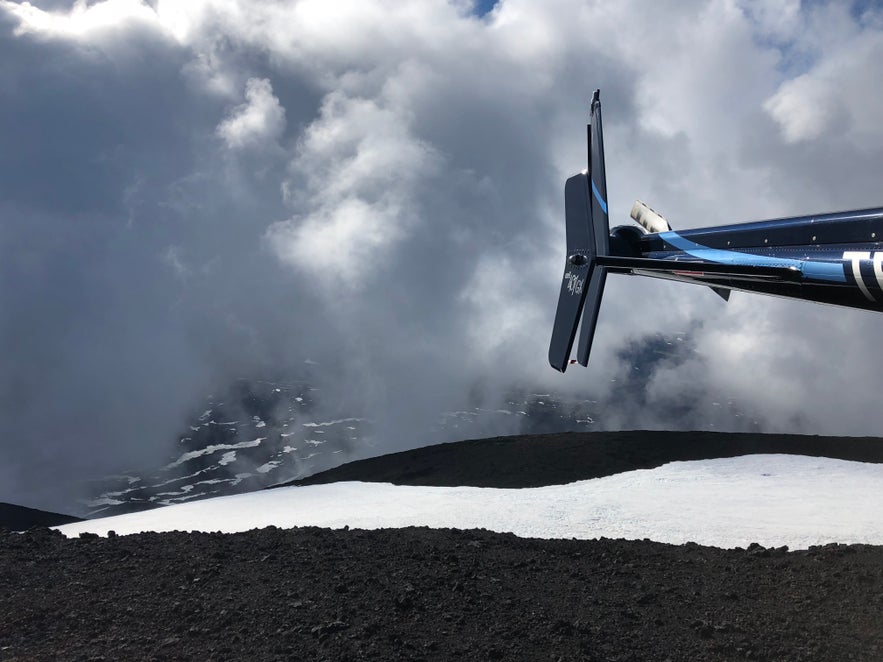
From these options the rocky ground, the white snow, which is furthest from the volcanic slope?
the rocky ground

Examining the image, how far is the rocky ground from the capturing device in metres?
11.0

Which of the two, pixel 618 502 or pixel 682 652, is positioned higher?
pixel 618 502

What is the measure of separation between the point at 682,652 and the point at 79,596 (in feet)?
37.9

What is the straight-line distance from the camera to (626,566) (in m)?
15.1

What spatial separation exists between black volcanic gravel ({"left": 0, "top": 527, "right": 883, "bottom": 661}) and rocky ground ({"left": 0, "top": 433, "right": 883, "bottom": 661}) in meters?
0.04

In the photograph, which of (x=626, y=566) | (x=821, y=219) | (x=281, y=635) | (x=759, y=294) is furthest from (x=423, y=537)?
(x=821, y=219)

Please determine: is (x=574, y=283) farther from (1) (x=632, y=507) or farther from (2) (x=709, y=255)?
(1) (x=632, y=507)

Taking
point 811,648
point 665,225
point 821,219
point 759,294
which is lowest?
point 811,648

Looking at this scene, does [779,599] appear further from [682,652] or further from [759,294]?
[759,294]

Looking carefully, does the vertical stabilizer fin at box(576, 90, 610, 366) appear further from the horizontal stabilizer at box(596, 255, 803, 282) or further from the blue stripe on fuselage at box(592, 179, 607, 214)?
the horizontal stabilizer at box(596, 255, 803, 282)

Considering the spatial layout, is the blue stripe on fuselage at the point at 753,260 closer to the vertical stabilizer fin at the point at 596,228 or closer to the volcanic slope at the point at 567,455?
the vertical stabilizer fin at the point at 596,228

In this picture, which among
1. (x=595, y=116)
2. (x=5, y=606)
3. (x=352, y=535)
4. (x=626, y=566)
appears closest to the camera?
(x=5, y=606)

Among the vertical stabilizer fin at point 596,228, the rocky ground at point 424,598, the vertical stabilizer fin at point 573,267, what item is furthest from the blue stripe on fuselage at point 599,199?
the rocky ground at point 424,598

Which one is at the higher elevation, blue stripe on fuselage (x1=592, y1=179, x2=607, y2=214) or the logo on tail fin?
blue stripe on fuselage (x1=592, y1=179, x2=607, y2=214)
